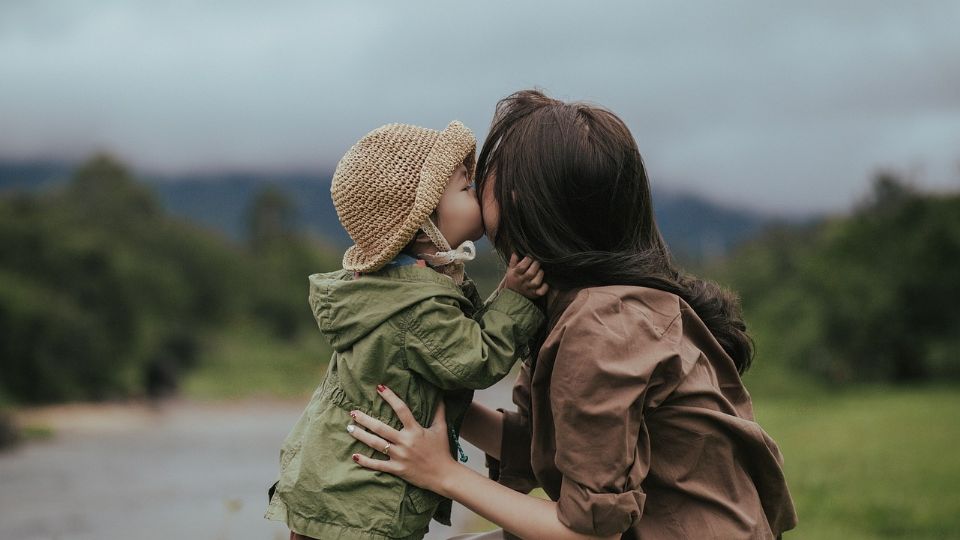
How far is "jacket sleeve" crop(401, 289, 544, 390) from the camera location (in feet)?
8.32

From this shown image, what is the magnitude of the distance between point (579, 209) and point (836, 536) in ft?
27.9

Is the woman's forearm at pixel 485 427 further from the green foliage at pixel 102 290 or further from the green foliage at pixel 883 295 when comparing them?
the green foliage at pixel 102 290

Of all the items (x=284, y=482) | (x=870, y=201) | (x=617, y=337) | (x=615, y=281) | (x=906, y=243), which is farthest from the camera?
(x=870, y=201)

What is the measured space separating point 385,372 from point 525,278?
414 millimetres

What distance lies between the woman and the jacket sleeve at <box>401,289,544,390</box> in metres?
0.09

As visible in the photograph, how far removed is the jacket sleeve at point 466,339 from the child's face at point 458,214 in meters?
0.20

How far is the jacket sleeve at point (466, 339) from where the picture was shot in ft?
8.32

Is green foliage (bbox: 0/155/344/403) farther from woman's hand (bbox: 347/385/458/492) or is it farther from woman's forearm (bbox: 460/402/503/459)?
woman's hand (bbox: 347/385/458/492)

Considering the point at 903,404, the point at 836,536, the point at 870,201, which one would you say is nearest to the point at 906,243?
the point at 870,201

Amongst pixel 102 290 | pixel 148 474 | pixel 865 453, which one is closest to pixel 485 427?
pixel 865 453

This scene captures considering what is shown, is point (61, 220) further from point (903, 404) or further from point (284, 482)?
point (284, 482)

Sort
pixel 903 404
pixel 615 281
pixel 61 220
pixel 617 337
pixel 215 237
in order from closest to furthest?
pixel 617 337
pixel 615 281
pixel 903 404
pixel 61 220
pixel 215 237

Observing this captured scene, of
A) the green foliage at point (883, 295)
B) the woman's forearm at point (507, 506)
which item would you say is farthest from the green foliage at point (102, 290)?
the woman's forearm at point (507, 506)

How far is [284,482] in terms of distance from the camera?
2.71m
